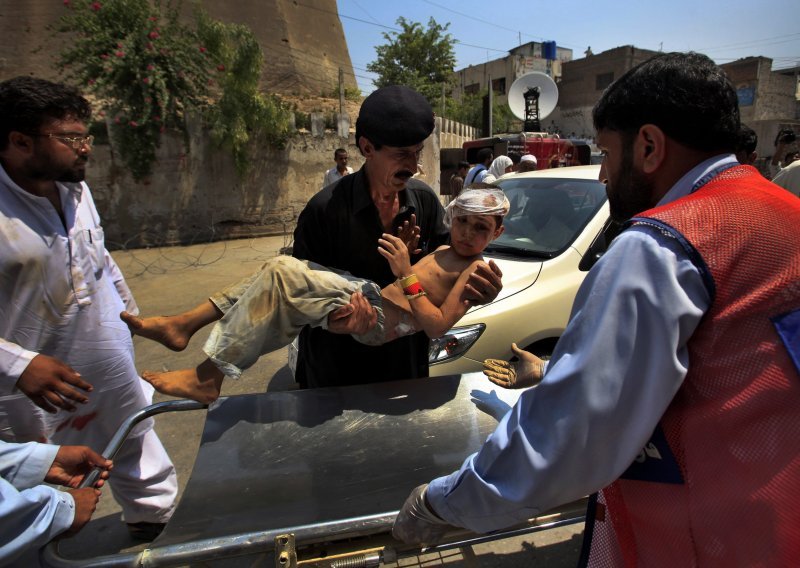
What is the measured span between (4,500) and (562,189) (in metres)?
3.83

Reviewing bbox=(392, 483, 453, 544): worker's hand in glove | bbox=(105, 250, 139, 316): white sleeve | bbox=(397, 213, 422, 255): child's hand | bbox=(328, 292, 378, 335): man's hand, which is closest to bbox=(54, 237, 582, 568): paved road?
bbox=(392, 483, 453, 544): worker's hand in glove

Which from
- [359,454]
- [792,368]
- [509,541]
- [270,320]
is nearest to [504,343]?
[509,541]

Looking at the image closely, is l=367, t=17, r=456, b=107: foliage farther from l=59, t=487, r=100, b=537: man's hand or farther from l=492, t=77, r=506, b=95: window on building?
l=59, t=487, r=100, b=537: man's hand

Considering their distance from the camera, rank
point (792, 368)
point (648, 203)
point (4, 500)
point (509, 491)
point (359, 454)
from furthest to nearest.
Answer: point (359, 454) → point (4, 500) → point (648, 203) → point (509, 491) → point (792, 368)

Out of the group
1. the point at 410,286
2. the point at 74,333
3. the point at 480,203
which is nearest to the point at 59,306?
the point at 74,333

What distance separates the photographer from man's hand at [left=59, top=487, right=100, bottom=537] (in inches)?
53.4

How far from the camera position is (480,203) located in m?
2.25

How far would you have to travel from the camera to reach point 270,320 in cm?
185

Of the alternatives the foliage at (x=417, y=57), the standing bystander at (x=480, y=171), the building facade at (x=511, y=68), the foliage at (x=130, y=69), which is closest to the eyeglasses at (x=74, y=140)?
the standing bystander at (x=480, y=171)

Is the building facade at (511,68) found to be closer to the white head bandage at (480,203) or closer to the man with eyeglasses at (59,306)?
the white head bandage at (480,203)

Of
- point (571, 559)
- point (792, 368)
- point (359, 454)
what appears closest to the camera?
point (792, 368)

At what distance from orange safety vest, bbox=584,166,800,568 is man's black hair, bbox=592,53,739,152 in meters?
0.11

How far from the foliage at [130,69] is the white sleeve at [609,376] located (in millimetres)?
10311

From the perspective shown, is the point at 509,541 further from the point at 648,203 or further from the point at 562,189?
the point at 562,189
